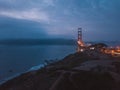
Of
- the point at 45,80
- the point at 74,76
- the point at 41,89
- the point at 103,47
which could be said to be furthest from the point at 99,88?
the point at 103,47

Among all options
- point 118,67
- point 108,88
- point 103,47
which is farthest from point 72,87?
point 103,47

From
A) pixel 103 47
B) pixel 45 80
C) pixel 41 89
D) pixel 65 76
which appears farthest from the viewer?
pixel 103 47

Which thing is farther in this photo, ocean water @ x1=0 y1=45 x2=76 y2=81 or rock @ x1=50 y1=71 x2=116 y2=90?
ocean water @ x1=0 y1=45 x2=76 y2=81

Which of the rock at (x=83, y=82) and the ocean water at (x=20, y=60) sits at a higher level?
the rock at (x=83, y=82)

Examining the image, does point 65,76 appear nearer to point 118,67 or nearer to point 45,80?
point 45,80

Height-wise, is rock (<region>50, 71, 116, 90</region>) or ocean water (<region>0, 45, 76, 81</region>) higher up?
rock (<region>50, 71, 116, 90</region>)

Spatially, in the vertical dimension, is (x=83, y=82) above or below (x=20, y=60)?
above

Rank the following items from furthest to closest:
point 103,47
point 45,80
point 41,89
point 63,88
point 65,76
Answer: point 103,47, point 45,80, point 41,89, point 65,76, point 63,88

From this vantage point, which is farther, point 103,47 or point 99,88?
point 103,47

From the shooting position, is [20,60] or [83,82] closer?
[83,82]

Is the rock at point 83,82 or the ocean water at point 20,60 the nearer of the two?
the rock at point 83,82
